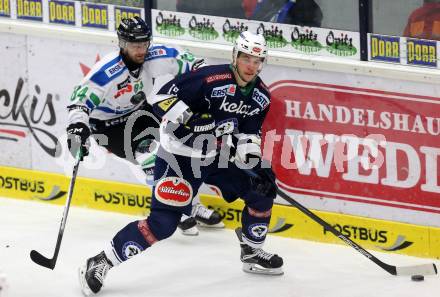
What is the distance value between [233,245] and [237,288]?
2.46ft

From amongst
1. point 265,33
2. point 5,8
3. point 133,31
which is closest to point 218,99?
point 133,31

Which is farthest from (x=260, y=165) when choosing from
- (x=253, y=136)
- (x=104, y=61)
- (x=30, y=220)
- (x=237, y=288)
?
(x=30, y=220)

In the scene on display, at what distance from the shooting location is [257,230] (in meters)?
6.66

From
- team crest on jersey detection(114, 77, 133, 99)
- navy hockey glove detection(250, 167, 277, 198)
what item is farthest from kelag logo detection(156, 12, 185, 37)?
navy hockey glove detection(250, 167, 277, 198)

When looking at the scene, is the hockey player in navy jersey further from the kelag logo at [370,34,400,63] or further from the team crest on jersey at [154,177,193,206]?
the kelag logo at [370,34,400,63]

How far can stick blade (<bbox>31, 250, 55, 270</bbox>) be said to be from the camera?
6570 millimetres

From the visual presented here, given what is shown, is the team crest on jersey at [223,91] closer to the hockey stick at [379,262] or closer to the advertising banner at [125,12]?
the hockey stick at [379,262]

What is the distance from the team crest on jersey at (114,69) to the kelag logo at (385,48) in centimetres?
139

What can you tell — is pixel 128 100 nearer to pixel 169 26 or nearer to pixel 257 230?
pixel 169 26

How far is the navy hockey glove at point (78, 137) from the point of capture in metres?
6.68

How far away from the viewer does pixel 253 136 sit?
258 inches

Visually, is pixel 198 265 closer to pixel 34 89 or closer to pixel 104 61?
pixel 104 61

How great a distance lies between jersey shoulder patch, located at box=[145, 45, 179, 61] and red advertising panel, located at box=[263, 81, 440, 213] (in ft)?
2.01

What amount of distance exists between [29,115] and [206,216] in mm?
1433
